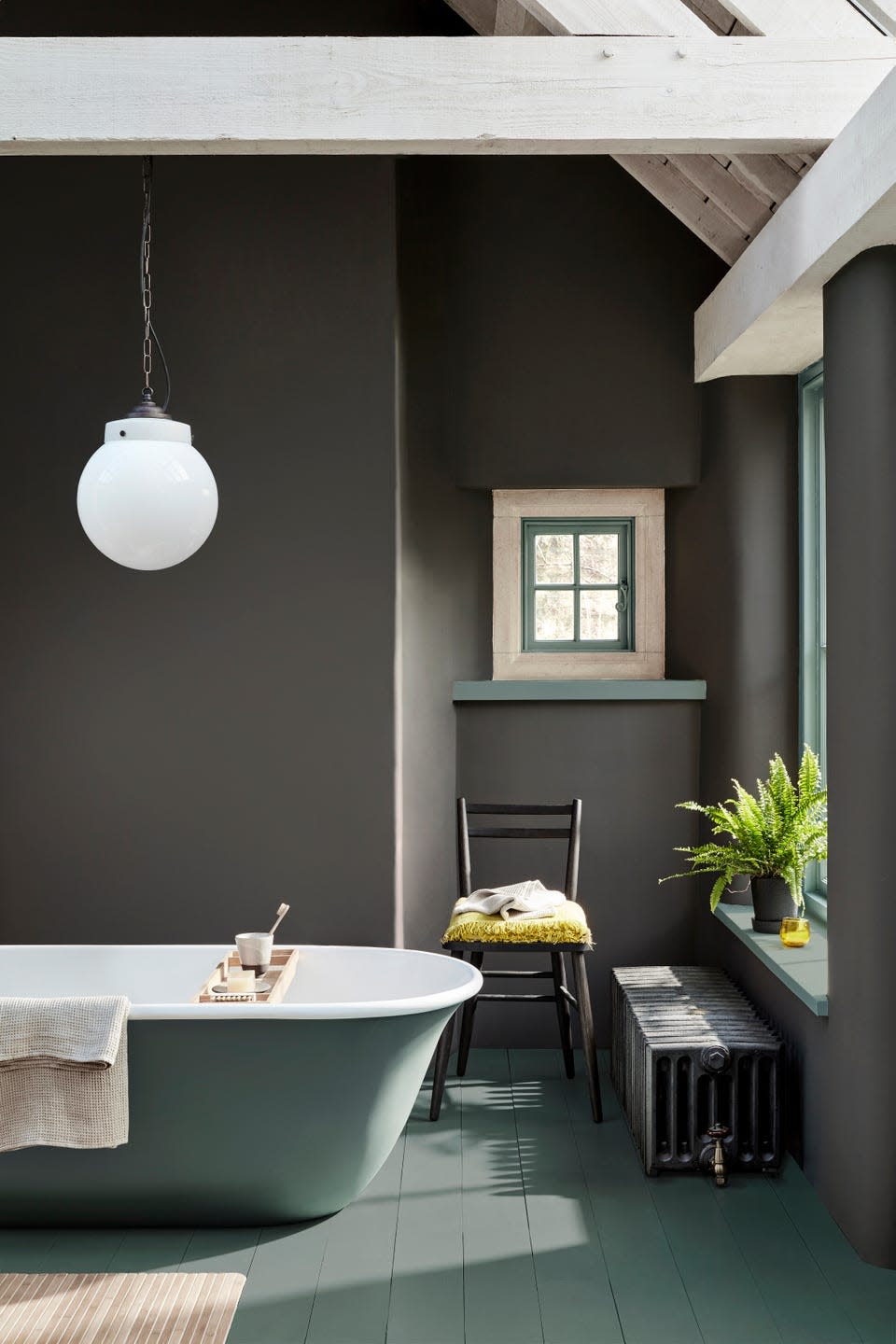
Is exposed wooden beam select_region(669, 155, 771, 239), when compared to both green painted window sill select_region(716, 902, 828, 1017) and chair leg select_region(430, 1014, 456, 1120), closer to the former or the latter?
green painted window sill select_region(716, 902, 828, 1017)

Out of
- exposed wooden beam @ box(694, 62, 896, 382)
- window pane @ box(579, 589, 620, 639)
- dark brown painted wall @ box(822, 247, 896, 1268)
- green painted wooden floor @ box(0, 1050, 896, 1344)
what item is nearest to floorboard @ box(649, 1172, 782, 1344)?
green painted wooden floor @ box(0, 1050, 896, 1344)

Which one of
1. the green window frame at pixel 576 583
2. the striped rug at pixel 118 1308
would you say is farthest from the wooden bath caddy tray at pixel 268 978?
the green window frame at pixel 576 583

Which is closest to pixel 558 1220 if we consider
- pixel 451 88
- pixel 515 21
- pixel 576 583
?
pixel 576 583

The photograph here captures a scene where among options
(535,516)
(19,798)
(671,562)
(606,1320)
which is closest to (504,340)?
(535,516)

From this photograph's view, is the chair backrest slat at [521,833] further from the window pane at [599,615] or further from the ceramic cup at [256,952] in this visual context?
the ceramic cup at [256,952]

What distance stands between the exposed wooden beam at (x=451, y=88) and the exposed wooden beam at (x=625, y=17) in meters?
0.11

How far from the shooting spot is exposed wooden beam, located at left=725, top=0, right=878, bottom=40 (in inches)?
119

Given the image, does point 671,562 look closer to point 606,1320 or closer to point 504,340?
point 504,340

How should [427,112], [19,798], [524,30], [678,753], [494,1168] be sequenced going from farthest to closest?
[678,753]
[19,798]
[524,30]
[494,1168]
[427,112]

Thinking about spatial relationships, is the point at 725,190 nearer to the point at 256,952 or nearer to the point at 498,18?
the point at 498,18

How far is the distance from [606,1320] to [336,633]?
7.86ft

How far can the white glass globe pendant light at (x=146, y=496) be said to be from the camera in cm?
292

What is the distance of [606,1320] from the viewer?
110 inches

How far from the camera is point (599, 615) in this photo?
16.2 feet
